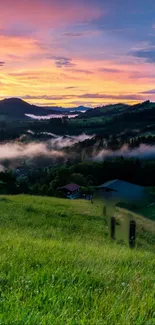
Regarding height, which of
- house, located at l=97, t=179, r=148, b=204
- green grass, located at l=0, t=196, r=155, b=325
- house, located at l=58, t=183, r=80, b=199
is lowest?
house, located at l=58, t=183, r=80, b=199

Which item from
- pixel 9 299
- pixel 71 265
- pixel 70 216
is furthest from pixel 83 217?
pixel 9 299

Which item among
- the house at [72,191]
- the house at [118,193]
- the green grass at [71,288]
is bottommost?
the house at [72,191]

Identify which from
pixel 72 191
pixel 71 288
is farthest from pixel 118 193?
pixel 72 191

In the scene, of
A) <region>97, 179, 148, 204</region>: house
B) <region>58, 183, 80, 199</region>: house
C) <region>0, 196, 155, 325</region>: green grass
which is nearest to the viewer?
<region>0, 196, 155, 325</region>: green grass

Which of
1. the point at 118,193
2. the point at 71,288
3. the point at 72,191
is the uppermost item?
the point at 71,288

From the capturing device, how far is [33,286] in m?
4.91

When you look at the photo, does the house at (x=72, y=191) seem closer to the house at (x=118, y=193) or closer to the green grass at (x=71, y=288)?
the house at (x=118, y=193)

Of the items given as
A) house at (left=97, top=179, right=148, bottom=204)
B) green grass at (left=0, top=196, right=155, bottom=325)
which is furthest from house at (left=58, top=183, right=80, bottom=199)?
green grass at (left=0, top=196, right=155, bottom=325)

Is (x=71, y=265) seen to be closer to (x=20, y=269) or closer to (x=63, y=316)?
(x=20, y=269)

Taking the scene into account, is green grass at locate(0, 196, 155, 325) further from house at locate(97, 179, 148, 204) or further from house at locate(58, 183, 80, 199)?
house at locate(58, 183, 80, 199)

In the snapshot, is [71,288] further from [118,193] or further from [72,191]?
[72,191]

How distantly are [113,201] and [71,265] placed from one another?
8869 mm

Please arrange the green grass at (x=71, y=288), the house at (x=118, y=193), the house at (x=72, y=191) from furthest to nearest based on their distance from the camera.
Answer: the house at (x=72, y=191) < the house at (x=118, y=193) < the green grass at (x=71, y=288)

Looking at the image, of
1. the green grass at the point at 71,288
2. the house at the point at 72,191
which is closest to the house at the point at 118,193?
the green grass at the point at 71,288
